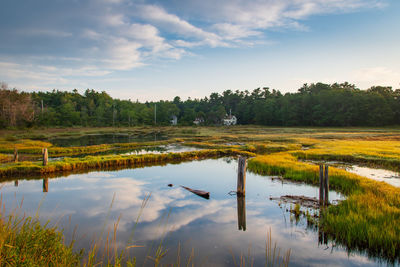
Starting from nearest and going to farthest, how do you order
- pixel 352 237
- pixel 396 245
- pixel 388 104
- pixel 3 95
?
1. pixel 396 245
2. pixel 352 237
3. pixel 3 95
4. pixel 388 104

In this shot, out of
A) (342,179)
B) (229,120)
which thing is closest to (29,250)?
(342,179)

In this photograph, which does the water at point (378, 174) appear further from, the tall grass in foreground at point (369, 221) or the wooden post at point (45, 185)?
the wooden post at point (45, 185)

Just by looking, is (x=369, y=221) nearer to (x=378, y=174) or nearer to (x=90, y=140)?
(x=378, y=174)

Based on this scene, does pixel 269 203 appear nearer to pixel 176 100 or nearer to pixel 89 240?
pixel 89 240

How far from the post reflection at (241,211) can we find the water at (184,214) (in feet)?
0.46

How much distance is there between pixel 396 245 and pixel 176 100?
166 metres

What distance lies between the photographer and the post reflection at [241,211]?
11.3 metres

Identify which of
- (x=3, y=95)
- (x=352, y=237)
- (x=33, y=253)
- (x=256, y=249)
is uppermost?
(x=3, y=95)

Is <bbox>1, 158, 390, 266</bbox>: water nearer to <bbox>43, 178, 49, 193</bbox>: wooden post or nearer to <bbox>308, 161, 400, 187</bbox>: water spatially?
<bbox>43, 178, 49, 193</bbox>: wooden post

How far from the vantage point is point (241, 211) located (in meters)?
12.9

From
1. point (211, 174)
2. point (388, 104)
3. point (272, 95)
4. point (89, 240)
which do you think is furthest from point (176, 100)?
point (89, 240)

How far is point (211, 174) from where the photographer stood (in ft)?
71.8

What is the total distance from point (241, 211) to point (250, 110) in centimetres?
12484

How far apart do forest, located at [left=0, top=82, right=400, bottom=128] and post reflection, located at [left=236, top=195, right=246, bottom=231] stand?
6233cm
